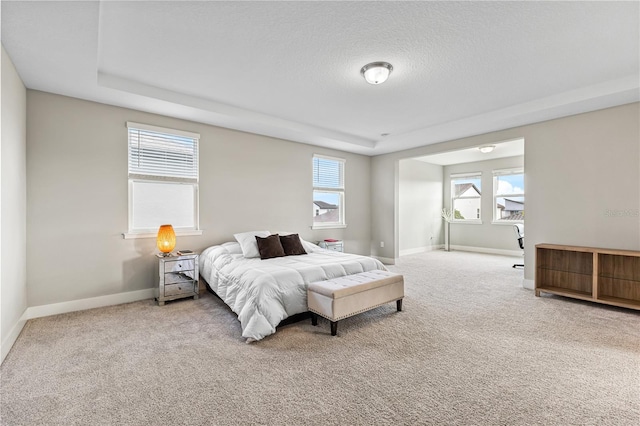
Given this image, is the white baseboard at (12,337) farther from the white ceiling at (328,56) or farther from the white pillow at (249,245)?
the white ceiling at (328,56)

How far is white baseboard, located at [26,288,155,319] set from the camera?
3339 mm

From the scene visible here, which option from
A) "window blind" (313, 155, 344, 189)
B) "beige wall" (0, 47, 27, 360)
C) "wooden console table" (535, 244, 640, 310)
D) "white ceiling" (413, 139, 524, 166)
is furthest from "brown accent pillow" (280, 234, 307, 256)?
"white ceiling" (413, 139, 524, 166)

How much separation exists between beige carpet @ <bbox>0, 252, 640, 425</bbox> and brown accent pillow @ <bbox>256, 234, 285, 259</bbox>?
0.97 meters

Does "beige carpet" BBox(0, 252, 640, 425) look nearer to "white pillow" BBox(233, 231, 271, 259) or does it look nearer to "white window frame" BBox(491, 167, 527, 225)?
"white pillow" BBox(233, 231, 271, 259)

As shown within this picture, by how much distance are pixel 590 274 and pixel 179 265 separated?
562 centimetres

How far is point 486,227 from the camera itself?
27.6 feet

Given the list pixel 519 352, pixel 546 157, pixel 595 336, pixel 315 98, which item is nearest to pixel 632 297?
pixel 595 336

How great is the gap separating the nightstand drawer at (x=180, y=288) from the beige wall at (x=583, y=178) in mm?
5071

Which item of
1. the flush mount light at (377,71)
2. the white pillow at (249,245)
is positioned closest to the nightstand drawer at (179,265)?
the white pillow at (249,245)

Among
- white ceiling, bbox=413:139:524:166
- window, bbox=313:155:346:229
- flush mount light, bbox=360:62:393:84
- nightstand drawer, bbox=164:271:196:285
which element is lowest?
nightstand drawer, bbox=164:271:196:285

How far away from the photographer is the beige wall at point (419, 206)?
8188mm

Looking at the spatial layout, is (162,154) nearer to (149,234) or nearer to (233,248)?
(149,234)

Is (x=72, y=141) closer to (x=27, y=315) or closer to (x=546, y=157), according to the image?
(x=27, y=315)

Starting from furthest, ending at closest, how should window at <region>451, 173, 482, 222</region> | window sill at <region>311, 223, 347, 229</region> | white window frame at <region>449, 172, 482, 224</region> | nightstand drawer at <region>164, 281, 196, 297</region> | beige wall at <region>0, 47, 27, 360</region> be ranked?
window at <region>451, 173, 482, 222</region>, white window frame at <region>449, 172, 482, 224</region>, window sill at <region>311, 223, 347, 229</region>, nightstand drawer at <region>164, 281, 196, 297</region>, beige wall at <region>0, 47, 27, 360</region>
